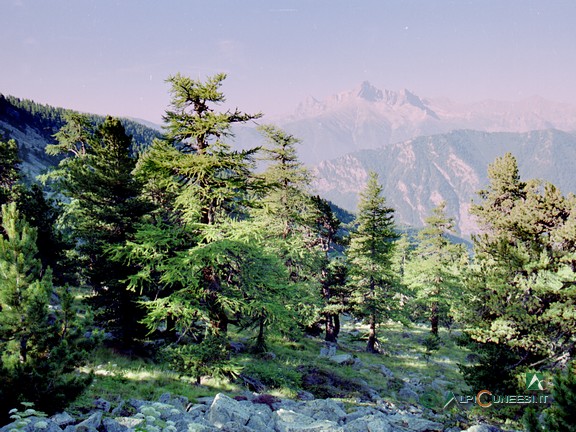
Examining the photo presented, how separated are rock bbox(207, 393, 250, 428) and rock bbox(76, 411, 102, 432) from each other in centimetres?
271

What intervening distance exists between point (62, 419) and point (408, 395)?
18282 mm

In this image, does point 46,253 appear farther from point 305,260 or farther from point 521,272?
point 521,272

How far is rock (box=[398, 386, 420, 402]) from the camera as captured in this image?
1940 cm

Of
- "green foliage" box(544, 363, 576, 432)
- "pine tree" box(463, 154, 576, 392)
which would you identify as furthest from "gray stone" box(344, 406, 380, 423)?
"pine tree" box(463, 154, 576, 392)

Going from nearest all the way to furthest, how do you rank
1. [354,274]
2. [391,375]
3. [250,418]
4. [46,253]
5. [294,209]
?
[250,418], [46,253], [391,375], [294,209], [354,274]

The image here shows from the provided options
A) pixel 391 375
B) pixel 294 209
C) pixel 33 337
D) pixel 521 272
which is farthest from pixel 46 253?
pixel 521 272

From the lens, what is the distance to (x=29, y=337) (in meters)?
6.98

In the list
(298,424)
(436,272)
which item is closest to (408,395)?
(298,424)

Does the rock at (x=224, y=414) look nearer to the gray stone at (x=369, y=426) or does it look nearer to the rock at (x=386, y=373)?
the gray stone at (x=369, y=426)

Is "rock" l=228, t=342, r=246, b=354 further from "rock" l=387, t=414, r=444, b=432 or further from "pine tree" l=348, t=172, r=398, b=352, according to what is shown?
"rock" l=387, t=414, r=444, b=432

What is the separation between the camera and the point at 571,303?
13.7 m

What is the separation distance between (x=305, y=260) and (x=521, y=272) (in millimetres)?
13107

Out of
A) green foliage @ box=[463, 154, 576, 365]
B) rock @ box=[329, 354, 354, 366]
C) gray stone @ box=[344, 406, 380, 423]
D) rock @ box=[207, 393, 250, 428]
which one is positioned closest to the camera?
rock @ box=[207, 393, 250, 428]

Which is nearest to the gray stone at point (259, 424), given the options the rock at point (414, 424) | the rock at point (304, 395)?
the rock at point (414, 424)
